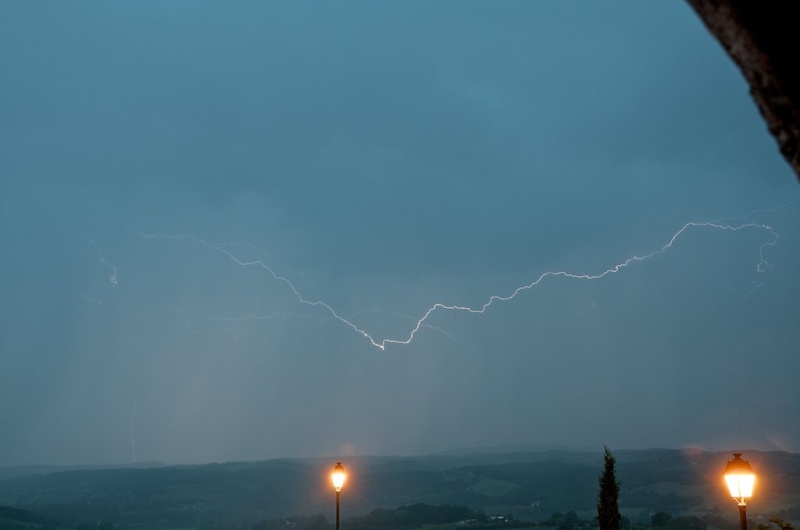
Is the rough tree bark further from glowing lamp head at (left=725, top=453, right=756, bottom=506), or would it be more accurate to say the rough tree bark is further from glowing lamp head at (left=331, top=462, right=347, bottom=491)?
glowing lamp head at (left=331, top=462, right=347, bottom=491)

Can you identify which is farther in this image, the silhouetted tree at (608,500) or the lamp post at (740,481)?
the silhouetted tree at (608,500)

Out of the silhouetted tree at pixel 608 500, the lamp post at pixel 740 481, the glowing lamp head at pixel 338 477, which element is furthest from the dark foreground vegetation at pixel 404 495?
the lamp post at pixel 740 481

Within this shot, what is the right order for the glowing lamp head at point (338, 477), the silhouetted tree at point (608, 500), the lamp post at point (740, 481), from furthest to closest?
the silhouetted tree at point (608, 500) → the glowing lamp head at point (338, 477) → the lamp post at point (740, 481)

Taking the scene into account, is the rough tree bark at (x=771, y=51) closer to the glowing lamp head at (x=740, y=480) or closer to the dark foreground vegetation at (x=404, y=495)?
the glowing lamp head at (x=740, y=480)

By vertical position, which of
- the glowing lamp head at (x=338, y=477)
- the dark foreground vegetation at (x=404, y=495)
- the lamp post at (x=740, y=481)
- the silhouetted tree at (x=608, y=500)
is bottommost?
the dark foreground vegetation at (x=404, y=495)

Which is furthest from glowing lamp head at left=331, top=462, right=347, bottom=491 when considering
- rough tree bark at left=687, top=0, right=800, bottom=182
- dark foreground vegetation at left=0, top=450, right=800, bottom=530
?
dark foreground vegetation at left=0, top=450, right=800, bottom=530

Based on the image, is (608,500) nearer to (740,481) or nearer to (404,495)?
(740,481)

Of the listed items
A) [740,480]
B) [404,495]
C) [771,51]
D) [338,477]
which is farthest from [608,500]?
[404,495]
